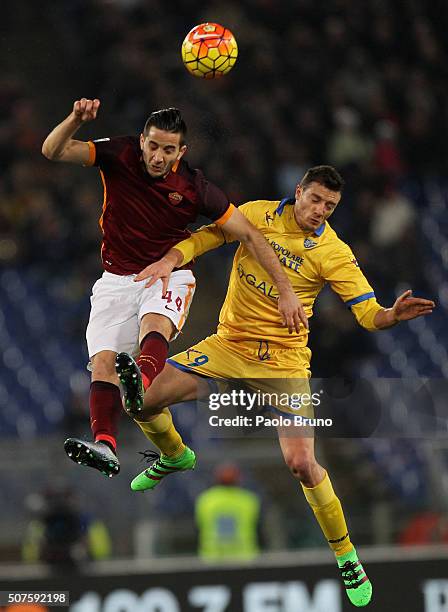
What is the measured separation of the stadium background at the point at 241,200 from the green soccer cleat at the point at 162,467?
0.54 meters

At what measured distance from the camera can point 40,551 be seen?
7527 millimetres

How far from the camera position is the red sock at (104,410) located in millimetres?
4965

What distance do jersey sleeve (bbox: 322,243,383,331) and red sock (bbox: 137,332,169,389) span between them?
2.69 ft

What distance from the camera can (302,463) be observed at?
207 inches

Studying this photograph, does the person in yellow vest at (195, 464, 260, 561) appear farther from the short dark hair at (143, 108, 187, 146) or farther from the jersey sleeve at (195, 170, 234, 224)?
the short dark hair at (143, 108, 187, 146)

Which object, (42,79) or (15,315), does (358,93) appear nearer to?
(42,79)

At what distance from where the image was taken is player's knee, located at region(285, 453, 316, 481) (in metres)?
5.24

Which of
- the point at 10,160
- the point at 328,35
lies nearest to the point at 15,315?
the point at 10,160

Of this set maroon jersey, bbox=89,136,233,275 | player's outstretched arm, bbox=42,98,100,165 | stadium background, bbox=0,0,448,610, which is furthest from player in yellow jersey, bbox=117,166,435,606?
player's outstretched arm, bbox=42,98,100,165

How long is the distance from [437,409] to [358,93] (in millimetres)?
5525

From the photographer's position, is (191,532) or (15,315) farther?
(15,315)

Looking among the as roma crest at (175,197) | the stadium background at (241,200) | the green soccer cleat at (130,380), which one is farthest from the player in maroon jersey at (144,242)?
the stadium background at (241,200)

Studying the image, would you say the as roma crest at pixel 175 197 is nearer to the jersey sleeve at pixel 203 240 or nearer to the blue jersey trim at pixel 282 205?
the jersey sleeve at pixel 203 240

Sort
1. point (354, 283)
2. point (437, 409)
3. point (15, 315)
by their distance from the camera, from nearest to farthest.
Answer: point (354, 283) → point (437, 409) → point (15, 315)
